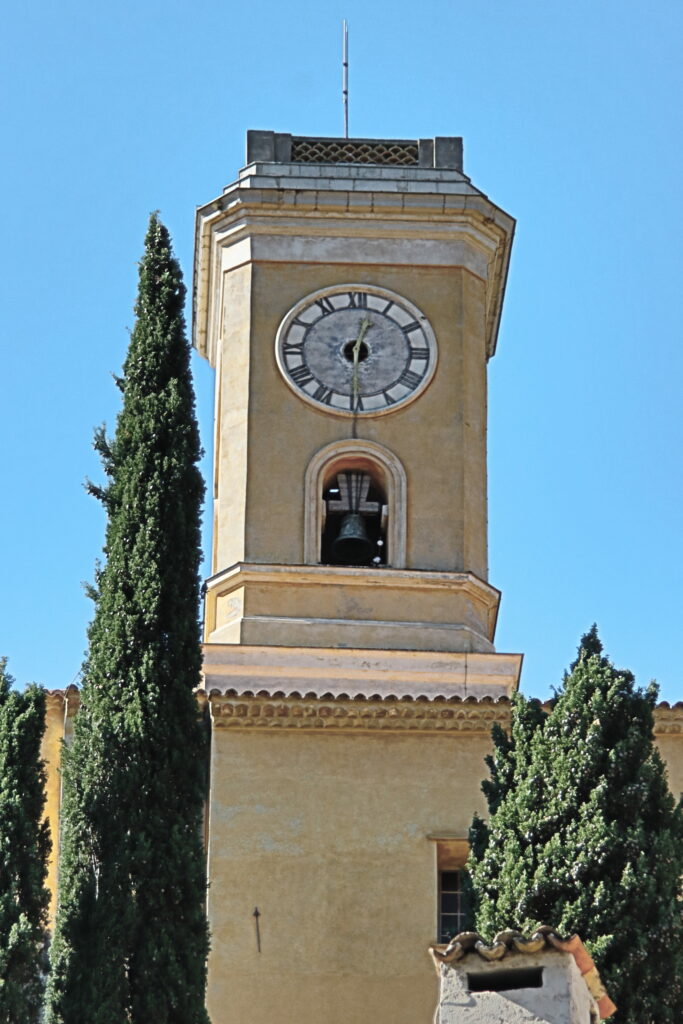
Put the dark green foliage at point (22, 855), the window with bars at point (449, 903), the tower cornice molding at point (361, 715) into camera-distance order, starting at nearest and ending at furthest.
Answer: the dark green foliage at point (22, 855), the window with bars at point (449, 903), the tower cornice molding at point (361, 715)

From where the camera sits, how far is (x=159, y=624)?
26719 mm

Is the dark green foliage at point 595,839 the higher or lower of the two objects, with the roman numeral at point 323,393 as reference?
lower

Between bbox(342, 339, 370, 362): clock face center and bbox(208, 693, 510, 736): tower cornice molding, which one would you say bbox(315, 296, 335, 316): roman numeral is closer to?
bbox(342, 339, 370, 362): clock face center

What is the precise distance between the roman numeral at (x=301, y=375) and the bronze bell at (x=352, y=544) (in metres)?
1.56

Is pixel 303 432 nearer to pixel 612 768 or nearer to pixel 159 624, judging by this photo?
pixel 159 624

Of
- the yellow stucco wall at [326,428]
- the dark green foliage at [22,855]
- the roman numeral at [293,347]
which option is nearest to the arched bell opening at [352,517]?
the yellow stucco wall at [326,428]

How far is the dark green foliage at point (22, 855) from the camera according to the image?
942 inches

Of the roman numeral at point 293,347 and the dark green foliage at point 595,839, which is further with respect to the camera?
the roman numeral at point 293,347

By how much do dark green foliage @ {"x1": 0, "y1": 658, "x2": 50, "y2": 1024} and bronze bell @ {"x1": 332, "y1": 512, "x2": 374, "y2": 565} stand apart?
7509 millimetres

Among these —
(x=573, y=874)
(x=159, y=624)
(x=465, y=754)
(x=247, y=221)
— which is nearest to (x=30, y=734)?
(x=159, y=624)

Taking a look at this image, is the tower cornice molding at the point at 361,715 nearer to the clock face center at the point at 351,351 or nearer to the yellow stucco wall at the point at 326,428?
the yellow stucco wall at the point at 326,428

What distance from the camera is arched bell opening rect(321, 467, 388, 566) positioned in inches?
1287

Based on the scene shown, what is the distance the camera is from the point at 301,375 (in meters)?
33.2

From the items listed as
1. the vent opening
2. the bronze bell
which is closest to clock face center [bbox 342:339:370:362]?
the bronze bell
